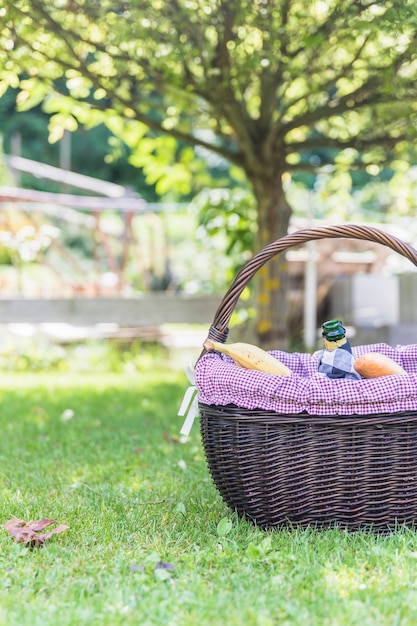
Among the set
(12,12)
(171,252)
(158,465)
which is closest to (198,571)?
(158,465)

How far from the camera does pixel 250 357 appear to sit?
2.16 metres

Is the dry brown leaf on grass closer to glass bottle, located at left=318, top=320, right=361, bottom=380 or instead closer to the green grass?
the green grass

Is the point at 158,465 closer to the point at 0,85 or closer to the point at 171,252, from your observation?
the point at 0,85

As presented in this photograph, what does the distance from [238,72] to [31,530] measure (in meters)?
3.16

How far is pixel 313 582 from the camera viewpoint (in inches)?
67.7

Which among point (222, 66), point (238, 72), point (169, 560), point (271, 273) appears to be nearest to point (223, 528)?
point (169, 560)

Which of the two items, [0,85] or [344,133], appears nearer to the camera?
[0,85]

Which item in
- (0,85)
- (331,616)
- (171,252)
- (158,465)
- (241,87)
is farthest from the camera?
(171,252)

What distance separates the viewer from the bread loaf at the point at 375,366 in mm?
2098

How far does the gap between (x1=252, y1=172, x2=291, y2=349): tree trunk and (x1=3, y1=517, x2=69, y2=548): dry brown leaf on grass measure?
3302mm

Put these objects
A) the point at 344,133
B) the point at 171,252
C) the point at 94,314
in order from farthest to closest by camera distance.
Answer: the point at 171,252
the point at 94,314
the point at 344,133

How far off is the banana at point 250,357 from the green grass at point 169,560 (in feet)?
1.45

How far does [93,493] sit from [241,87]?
2993 mm

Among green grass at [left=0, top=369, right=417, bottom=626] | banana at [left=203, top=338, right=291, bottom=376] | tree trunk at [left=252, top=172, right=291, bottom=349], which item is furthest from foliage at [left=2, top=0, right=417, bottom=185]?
green grass at [left=0, top=369, right=417, bottom=626]
